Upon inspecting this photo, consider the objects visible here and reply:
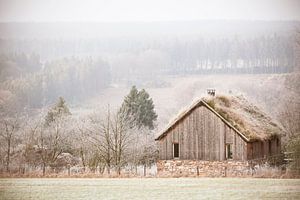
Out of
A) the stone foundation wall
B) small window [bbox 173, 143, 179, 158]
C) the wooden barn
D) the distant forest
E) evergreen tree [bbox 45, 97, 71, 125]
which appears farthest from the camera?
evergreen tree [bbox 45, 97, 71, 125]

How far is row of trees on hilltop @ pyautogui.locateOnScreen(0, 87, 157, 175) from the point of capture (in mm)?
A: 24500

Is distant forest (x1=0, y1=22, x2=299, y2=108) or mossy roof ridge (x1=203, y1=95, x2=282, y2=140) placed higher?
distant forest (x1=0, y1=22, x2=299, y2=108)

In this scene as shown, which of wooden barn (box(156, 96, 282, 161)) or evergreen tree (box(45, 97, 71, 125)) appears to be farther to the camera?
evergreen tree (box(45, 97, 71, 125))

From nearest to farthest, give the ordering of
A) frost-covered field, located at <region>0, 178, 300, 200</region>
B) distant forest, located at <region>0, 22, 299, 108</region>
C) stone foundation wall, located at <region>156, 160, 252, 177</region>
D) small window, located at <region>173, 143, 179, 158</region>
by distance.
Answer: frost-covered field, located at <region>0, 178, 300, 200</region> → stone foundation wall, located at <region>156, 160, 252, 177</region> → small window, located at <region>173, 143, 179, 158</region> → distant forest, located at <region>0, 22, 299, 108</region>

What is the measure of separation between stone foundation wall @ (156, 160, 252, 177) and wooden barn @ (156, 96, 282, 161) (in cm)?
15

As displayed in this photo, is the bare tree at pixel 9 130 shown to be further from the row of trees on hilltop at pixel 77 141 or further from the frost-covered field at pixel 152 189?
the frost-covered field at pixel 152 189

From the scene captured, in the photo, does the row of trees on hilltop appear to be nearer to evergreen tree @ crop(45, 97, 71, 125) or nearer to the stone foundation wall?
evergreen tree @ crop(45, 97, 71, 125)

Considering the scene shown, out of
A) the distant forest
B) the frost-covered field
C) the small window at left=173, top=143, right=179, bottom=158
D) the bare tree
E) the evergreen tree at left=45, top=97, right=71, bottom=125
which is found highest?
the distant forest

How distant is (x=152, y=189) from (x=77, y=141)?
21.9 feet

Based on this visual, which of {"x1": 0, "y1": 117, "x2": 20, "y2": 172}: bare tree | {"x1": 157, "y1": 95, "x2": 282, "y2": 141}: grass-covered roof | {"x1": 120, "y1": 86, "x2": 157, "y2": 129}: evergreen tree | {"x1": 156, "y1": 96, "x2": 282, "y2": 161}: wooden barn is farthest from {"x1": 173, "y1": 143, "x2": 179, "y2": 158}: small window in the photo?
{"x1": 0, "y1": 117, "x2": 20, "y2": 172}: bare tree

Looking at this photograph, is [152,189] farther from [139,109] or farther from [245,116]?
[139,109]

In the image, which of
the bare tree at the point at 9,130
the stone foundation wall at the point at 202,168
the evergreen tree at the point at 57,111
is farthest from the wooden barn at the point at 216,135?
the bare tree at the point at 9,130

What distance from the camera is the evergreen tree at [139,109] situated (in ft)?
87.9

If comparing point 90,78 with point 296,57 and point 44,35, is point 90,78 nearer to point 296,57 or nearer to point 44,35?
point 44,35
